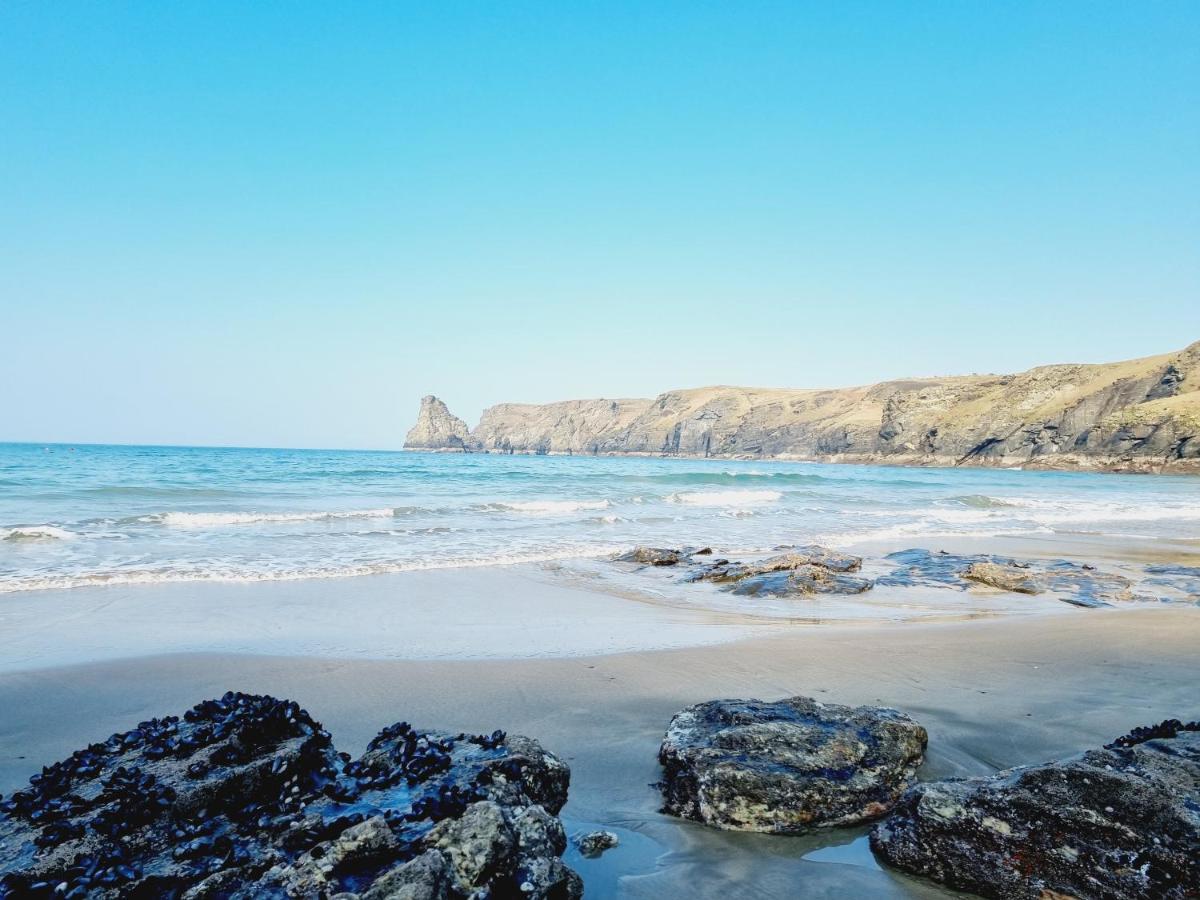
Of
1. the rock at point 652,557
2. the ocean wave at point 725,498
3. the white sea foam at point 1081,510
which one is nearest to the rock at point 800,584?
Result: the rock at point 652,557

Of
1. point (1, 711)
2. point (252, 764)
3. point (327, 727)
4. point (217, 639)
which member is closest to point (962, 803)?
point (252, 764)

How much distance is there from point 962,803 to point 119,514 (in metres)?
21.7

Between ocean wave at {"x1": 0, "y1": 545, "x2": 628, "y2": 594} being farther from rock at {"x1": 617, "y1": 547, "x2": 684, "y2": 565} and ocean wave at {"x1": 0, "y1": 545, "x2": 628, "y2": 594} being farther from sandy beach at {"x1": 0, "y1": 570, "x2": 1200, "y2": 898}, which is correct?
rock at {"x1": 617, "y1": 547, "x2": 684, "y2": 565}

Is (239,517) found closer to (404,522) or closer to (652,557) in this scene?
(404,522)

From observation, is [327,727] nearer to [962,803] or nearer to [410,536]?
[962,803]

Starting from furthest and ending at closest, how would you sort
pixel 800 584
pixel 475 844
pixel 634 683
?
pixel 800 584
pixel 634 683
pixel 475 844

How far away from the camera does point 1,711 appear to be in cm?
530

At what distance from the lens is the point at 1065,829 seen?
2.99 metres

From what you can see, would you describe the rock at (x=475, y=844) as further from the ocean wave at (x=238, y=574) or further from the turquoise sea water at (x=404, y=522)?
the turquoise sea water at (x=404, y=522)

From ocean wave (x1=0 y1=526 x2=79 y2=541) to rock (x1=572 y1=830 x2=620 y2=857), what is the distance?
50.4 feet

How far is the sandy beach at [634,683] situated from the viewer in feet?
11.5

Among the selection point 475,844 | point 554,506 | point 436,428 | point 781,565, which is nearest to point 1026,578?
point 781,565

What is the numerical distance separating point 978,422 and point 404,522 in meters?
101

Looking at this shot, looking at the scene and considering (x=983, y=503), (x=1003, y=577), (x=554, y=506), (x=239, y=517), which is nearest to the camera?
(x=1003, y=577)
